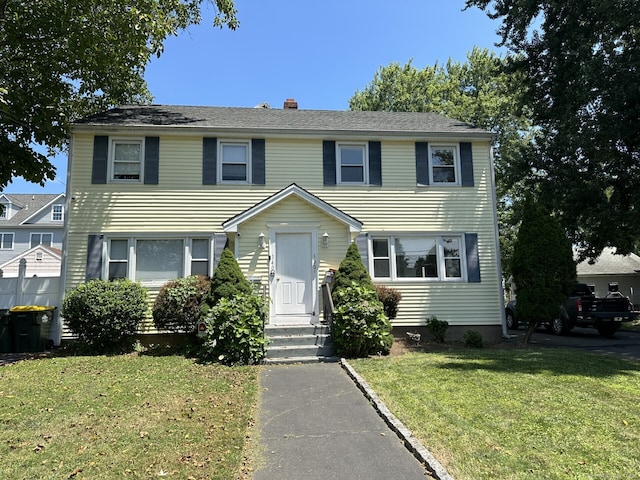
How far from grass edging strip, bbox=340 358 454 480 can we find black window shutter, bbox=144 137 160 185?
8158 mm

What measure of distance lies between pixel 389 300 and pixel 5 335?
9.66 m

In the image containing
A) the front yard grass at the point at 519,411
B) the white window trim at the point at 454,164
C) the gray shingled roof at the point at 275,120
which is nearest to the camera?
the front yard grass at the point at 519,411

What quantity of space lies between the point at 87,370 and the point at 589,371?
9431 millimetres

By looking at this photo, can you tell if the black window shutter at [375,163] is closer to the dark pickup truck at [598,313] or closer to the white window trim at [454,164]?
the white window trim at [454,164]

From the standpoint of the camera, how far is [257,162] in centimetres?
1200

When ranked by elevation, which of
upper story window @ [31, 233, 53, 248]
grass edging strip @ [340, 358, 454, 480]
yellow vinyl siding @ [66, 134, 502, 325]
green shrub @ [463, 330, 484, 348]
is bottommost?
grass edging strip @ [340, 358, 454, 480]

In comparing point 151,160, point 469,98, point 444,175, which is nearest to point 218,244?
point 151,160

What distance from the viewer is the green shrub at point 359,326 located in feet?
29.0

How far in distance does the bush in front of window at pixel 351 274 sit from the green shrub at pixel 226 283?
2147 millimetres

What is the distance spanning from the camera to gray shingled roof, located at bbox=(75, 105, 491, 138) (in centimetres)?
1188

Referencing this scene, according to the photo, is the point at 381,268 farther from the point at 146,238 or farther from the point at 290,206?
the point at 146,238

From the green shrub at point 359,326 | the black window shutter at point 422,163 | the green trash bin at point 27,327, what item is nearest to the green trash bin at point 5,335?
the green trash bin at point 27,327

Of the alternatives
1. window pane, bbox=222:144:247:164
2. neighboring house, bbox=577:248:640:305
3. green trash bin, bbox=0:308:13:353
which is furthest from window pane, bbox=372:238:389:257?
neighboring house, bbox=577:248:640:305

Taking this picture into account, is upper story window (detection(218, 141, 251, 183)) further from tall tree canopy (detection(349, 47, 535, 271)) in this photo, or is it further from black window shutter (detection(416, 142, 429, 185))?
tall tree canopy (detection(349, 47, 535, 271))
